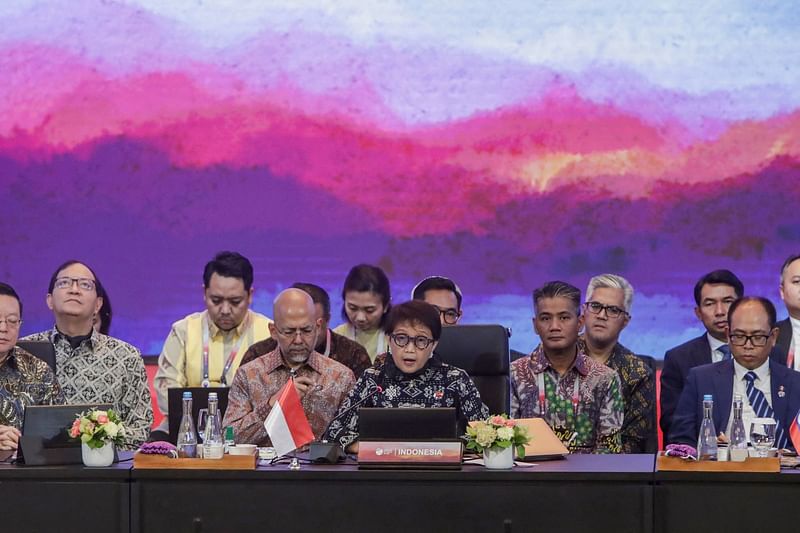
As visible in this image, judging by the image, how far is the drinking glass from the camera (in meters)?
3.67

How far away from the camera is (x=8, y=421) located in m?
4.19

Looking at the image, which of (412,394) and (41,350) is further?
(41,350)

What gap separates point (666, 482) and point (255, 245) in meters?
3.08

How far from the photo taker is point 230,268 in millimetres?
5379

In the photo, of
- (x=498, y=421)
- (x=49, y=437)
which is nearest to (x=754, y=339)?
(x=498, y=421)

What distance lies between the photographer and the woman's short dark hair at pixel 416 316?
13.4 feet

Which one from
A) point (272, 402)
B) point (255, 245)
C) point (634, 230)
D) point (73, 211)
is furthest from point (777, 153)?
point (73, 211)

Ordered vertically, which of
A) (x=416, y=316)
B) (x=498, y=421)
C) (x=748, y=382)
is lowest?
(x=498, y=421)

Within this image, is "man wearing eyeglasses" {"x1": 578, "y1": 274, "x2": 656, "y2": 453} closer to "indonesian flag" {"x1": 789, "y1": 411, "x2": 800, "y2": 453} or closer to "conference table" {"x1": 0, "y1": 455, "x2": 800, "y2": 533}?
"indonesian flag" {"x1": 789, "y1": 411, "x2": 800, "y2": 453}

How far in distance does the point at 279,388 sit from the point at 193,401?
400 mm

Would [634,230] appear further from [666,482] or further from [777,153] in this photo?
[666,482]

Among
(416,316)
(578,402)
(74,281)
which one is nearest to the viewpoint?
(416,316)

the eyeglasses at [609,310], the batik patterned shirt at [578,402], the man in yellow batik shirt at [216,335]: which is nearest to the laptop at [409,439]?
the batik patterned shirt at [578,402]

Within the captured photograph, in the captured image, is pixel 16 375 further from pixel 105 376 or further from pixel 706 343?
pixel 706 343
